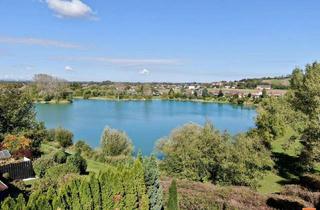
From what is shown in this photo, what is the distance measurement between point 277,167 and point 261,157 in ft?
15.9

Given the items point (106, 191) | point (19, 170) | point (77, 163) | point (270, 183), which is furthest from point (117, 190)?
point (270, 183)

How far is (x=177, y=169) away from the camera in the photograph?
799 inches

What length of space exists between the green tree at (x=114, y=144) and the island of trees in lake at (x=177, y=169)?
0.09 metres

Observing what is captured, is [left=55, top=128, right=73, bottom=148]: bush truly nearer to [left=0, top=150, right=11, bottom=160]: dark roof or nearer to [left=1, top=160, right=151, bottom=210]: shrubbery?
[left=0, top=150, right=11, bottom=160]: dark roof

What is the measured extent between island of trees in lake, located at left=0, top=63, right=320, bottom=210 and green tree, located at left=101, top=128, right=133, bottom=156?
0.28 ft

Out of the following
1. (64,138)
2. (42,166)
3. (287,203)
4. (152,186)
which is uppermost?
(152,186)

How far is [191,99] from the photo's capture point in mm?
122062

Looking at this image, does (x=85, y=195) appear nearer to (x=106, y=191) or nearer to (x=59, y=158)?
(x=106, y=191)

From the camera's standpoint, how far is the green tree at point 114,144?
29.7 m

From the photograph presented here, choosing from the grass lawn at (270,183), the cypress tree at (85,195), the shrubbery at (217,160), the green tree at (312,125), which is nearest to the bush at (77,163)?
the shrubbery at (217,160)

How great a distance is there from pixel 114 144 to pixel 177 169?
10638 mm

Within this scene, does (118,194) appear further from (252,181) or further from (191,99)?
(191,99)

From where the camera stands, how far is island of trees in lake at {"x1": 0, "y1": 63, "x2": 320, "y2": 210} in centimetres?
1292

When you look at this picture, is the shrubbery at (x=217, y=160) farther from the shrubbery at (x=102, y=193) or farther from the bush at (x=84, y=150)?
the bush at (x=84, y=150)
